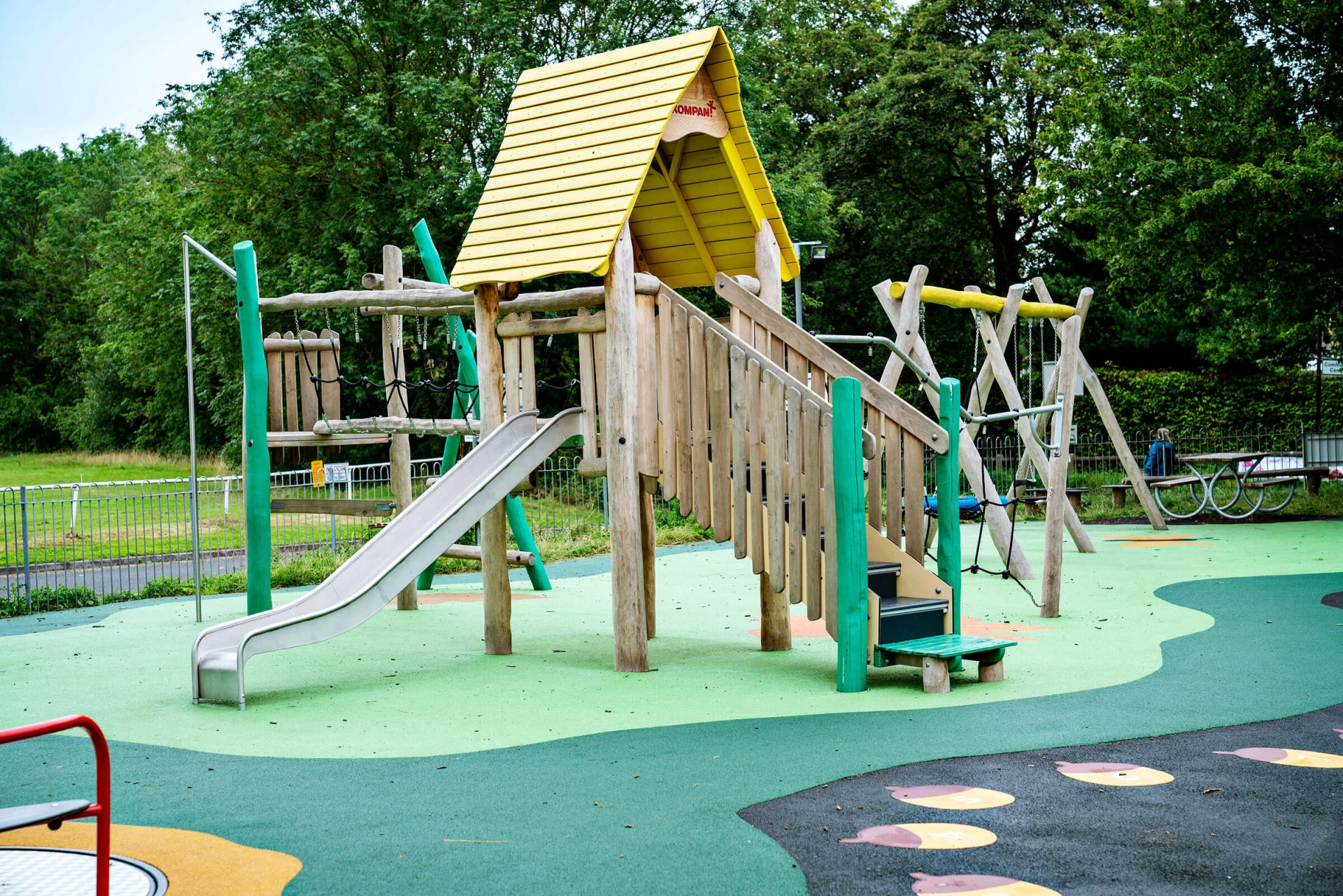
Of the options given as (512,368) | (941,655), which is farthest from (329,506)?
(941,655)

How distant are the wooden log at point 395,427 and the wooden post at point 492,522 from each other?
3.97ft

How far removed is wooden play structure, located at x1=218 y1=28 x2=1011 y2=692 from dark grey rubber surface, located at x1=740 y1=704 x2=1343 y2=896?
1625 mm

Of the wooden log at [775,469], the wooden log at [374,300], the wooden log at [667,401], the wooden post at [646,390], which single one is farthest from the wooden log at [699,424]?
the wooden log at [374,300]

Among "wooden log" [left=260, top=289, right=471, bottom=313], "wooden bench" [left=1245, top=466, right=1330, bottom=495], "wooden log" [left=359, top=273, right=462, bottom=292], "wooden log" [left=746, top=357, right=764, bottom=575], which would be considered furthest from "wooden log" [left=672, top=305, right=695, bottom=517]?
"wooden bench" [left=1245, top=466, right=1330, bottom=495]

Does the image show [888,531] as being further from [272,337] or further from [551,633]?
[272,337]

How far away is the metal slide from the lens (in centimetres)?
675

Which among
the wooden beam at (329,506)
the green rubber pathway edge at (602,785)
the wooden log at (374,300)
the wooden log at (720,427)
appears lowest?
the green rubber pathway edge at (602,785)

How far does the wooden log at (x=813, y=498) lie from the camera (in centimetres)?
693

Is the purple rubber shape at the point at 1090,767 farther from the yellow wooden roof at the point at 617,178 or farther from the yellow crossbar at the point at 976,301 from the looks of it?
the yellow crossbar at the point at 976,301

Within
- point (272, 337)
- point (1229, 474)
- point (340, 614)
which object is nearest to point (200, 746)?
point (340, 614)

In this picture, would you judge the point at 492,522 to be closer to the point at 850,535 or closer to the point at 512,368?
the point at 512,368

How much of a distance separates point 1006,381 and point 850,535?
6.49m

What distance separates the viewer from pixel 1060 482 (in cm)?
1020

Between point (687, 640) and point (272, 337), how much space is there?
187 inches
